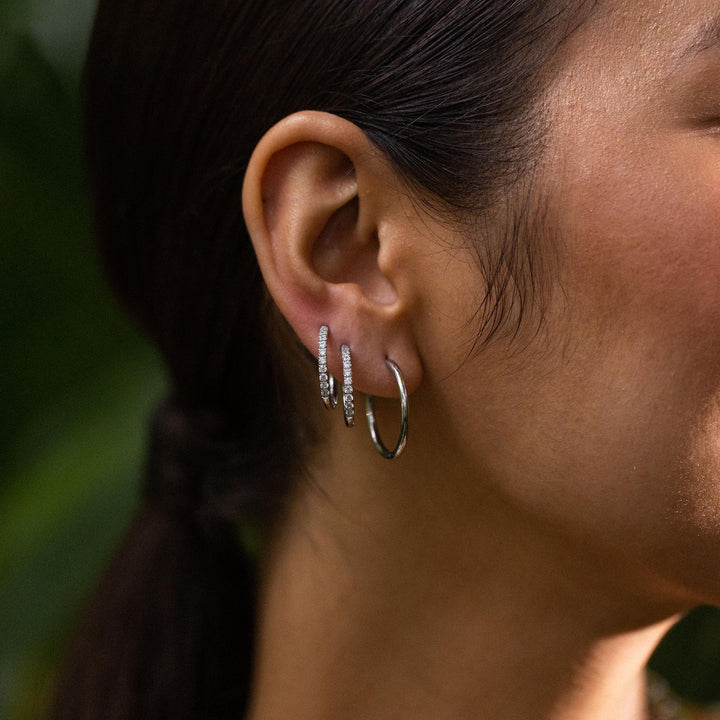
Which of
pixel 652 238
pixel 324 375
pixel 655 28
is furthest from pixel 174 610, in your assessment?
pixel 655 28

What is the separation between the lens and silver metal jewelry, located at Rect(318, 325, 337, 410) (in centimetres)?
91

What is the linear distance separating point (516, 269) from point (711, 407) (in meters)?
0.23

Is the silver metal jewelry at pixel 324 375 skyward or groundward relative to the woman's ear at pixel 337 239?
groundward

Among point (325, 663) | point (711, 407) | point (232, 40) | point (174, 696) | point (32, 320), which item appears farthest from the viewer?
point (32, 320)

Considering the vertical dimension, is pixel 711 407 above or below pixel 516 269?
below

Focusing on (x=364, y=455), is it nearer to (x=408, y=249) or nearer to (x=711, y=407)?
(x=408, y=249)

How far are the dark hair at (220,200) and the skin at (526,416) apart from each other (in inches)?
1.7

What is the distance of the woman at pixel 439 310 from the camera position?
0.84m

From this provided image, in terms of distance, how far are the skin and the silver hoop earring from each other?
1 cm

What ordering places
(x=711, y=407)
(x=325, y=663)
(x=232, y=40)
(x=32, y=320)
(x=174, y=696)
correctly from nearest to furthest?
(x=711, y=407) → (x=232, y=40) → (x=325, y=663) → (x=174, y=696) → (x=32, y=320)

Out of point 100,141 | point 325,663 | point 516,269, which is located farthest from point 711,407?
point 100,141

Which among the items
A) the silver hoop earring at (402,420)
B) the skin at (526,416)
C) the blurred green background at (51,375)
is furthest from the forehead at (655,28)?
the blurred green background at (51,375)

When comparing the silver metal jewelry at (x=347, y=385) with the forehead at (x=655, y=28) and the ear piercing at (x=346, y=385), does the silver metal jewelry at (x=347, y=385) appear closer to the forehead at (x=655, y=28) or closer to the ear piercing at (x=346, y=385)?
the ear piercing at (x=346, y=385)

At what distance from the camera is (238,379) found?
1.18 metres
